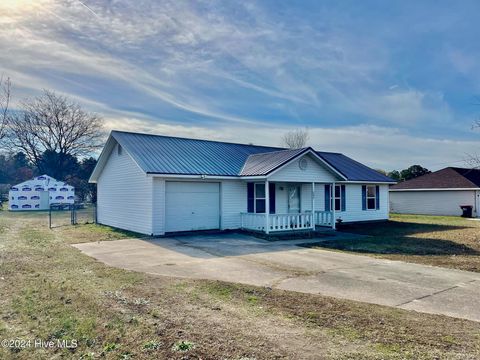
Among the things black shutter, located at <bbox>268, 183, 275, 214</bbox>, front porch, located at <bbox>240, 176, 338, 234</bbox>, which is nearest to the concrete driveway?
front porch, located at <bbox>240, 176, 338, 234</bbox>

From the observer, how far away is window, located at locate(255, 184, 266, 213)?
59.7ft

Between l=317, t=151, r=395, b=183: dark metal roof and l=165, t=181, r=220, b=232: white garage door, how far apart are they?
8.61 meters

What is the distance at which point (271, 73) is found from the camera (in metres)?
16.5

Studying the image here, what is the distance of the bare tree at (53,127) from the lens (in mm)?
46312

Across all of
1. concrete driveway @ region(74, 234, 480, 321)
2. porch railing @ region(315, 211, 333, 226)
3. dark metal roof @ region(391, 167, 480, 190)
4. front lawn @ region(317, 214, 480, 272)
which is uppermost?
dark metal roof @ region(391, 167, 480, 190)

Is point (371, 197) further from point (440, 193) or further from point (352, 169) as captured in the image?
point (440, 193)

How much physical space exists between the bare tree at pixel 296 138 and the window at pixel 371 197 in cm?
2808

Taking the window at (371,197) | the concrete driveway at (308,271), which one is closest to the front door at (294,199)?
the concrete driveway at (308,271)

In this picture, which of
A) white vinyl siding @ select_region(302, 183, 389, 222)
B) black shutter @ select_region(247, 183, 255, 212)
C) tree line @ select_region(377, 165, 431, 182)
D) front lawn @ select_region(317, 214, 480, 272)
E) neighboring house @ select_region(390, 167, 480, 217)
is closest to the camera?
front lawn @ select_region(317, 214, 480, 272)

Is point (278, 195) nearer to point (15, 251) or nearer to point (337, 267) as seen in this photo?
point (337, 267)

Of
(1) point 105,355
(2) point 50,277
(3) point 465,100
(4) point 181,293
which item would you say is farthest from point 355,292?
(3) point 465,100

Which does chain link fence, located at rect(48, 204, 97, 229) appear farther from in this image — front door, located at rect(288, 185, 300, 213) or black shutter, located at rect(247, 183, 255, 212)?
front door, located at rect(288, 185, 300, 213)

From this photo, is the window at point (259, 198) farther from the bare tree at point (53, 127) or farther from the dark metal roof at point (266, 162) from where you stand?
the bare tree at point (53, 127)

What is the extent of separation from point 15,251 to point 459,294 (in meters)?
12.3
